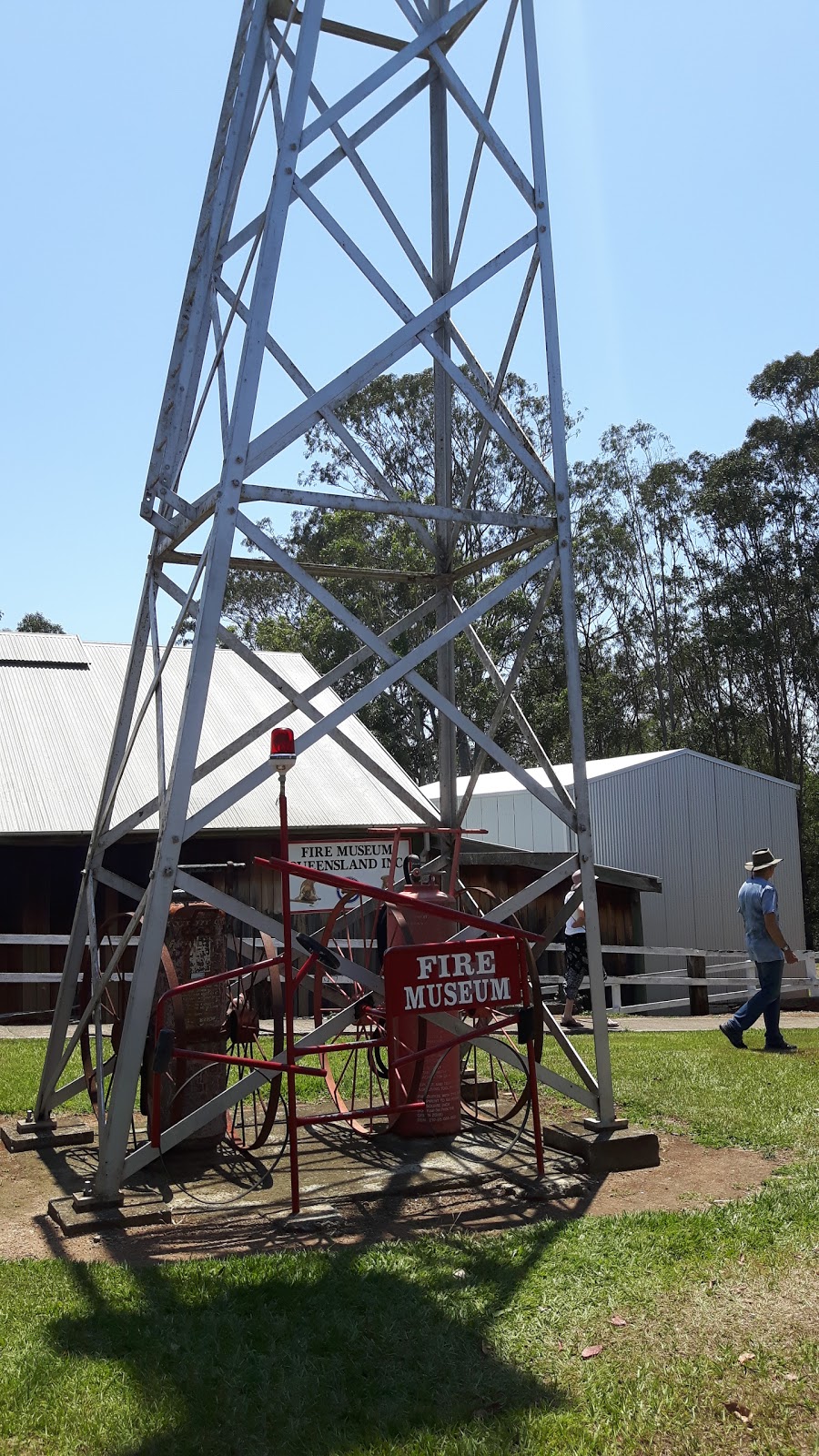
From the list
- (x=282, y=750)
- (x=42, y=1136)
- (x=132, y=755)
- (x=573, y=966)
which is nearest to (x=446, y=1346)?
(x=282, y=750)

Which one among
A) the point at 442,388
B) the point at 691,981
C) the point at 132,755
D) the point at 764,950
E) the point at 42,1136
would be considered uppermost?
the point at 442,388

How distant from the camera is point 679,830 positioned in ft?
87.8

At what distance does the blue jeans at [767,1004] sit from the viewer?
38.9 feet

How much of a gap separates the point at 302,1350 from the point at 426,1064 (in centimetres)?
370

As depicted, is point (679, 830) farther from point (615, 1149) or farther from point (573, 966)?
point (615, 1149)

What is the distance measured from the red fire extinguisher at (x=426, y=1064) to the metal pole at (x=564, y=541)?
36.2 inches

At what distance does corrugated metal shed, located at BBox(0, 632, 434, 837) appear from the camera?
17.1 meters

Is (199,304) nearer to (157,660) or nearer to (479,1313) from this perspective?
(157,660)

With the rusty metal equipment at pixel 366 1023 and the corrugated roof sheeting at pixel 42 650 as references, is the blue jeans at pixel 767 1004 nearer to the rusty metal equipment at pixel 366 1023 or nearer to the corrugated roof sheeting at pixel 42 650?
the rusty metal equipment at pixel 366 1023

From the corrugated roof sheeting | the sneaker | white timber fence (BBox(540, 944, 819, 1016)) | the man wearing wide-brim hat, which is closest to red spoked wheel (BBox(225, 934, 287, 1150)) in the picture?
the man wearing wide-brim hat

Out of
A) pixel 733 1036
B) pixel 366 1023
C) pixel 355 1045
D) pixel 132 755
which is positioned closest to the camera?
pixel 355 1045

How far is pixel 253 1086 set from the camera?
677 centimetres

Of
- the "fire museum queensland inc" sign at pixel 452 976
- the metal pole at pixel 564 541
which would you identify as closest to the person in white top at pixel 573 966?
the metal pole at pixel 564 541

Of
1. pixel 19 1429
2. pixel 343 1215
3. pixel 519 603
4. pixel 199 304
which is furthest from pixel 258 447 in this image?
pixel 519 603
